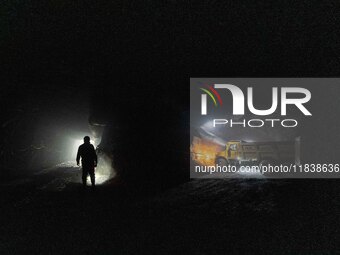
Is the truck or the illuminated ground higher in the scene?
the truck

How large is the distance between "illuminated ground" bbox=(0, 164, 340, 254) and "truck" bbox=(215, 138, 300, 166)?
2.94 meters

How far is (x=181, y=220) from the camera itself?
6844 millimetres

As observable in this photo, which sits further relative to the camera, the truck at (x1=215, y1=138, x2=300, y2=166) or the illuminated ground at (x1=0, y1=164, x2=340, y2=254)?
the truck at (x1=215, y1=138, x2=300, y2=166)

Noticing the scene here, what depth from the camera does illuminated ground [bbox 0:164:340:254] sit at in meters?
5.29

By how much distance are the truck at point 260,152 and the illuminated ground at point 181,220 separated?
2.94 m

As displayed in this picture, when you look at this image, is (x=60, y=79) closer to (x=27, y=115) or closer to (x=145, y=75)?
(x=27, y=115)

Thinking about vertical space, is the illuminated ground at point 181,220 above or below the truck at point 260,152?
below

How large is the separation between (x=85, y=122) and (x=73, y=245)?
811 inches

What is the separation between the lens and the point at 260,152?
13.7m

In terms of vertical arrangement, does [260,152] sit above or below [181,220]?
above

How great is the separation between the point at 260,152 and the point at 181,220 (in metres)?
8.24

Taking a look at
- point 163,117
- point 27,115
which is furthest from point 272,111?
point 27,115

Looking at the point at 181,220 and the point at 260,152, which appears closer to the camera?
the point at 181,220

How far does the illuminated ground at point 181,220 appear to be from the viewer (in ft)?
17.3
